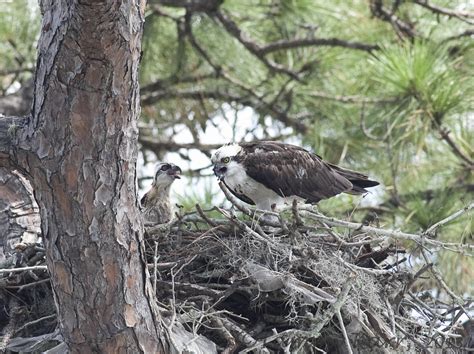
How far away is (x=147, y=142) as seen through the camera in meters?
7.25

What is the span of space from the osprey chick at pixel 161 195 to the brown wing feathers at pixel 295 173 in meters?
0.46

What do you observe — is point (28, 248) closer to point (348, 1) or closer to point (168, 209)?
point (168, 209)

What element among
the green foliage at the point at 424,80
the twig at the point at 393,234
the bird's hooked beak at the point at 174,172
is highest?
the green foliage at the point at 424,80

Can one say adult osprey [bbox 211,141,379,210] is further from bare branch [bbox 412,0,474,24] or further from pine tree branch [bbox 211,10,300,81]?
bare branch [bbox 412,0,474,24]

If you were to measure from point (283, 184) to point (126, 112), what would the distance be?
226 centimetres

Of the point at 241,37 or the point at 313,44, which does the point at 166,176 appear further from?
the point at 313,44

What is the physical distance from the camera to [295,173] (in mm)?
5305

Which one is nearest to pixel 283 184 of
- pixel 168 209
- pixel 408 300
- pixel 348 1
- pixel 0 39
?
pixel 168 209

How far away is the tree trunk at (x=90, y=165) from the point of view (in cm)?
297

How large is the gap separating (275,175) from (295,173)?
15 cm

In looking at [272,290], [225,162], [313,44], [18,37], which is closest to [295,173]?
[225,162]

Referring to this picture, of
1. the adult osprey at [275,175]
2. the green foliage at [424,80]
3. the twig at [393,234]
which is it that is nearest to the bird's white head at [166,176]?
the adult osprey at [275,175]

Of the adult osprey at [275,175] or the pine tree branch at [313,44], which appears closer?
the adult osprey at [275,175]

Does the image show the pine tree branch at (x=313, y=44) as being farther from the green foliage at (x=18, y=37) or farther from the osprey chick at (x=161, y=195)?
the green foliage at (x=18, y=37)
